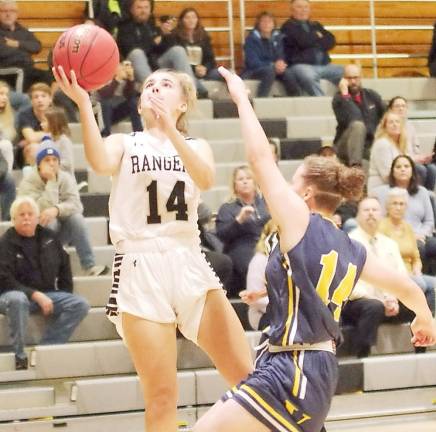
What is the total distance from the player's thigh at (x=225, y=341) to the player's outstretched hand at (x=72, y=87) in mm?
1011

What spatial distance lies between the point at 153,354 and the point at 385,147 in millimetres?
5196

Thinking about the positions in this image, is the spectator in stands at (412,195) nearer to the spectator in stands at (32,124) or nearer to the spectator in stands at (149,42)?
the spectator in stands at (149,42)

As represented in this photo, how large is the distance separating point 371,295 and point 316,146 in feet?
8.75

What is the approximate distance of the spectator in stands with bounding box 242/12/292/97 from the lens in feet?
34.4

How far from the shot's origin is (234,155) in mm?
9672

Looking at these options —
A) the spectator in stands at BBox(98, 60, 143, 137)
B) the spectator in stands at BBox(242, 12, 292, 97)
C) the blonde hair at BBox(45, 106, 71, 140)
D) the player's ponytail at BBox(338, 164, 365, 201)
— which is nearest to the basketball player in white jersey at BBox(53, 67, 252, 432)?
the player's ponytail at BBox(338, 164, 365, 201)

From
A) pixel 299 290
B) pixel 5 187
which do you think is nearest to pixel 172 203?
pixel 299 290

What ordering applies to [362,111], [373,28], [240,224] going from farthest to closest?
[373,28]
[362,111]
[240,224]

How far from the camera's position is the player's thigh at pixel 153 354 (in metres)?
4.17

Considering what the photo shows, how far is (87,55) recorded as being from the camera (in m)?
4.32

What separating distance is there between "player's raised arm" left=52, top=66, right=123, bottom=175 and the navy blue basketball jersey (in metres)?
0.94

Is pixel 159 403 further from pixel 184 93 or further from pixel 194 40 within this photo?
pixel 194 40

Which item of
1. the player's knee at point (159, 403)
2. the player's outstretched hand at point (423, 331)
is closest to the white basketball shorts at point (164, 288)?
the player's knee at point (159, 403)

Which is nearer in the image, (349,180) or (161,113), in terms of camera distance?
(349,180)
